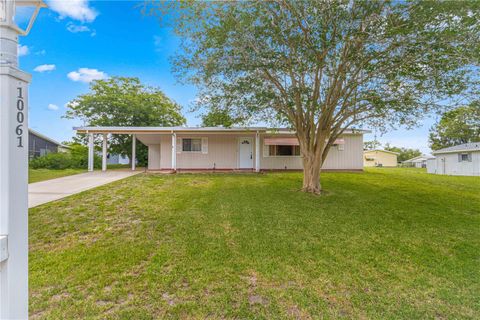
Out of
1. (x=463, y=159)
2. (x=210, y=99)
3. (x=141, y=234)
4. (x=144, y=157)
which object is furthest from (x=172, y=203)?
(x=463, y=159)

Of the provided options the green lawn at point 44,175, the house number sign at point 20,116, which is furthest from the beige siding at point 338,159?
the house number sign at point 20,116

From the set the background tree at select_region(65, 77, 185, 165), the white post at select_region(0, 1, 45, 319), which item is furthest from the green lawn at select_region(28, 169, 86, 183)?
the white post at select_region(0, 1, 45, 319)

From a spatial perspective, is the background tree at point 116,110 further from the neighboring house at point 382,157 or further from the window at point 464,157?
the neighboring house at point 382,157

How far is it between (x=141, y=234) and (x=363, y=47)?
6.78 m

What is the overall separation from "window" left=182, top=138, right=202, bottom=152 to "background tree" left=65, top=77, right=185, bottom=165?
21.2ft

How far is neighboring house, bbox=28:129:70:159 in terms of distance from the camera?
2005 cm

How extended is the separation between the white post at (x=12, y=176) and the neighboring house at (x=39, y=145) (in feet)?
77.7

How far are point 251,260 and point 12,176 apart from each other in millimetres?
2846

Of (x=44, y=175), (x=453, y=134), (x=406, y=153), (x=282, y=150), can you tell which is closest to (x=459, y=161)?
(x=282, y=150)

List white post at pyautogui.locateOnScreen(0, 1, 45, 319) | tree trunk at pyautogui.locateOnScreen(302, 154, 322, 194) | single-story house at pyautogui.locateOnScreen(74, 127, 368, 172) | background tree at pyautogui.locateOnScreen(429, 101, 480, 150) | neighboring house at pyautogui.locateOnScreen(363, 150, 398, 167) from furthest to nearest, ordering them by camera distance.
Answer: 1. neighboring house at pyautogui.locateOnScreen(363, 150, 398, 167)
2. background tree at pyautogui.locateOnScreen(429, 101, 480, 150)
3. single-story house at pyautogui.locateOnScreen(74, 127, 368, 172)
4. tree trunk at pyautogui.locateOnScreen(302, 154, 322, 194)
5. white post at pyautogui.locateOnScreen(0, 1, 45, 319)

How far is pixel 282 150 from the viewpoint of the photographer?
14.6 m

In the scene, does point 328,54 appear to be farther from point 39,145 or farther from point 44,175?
point 39,145

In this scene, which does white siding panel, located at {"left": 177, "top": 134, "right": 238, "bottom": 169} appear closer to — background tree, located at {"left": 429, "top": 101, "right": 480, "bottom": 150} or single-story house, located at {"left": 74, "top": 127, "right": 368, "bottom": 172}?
single-story house, located at {"left": 74, "top": 127, "right": 368, "bottom": 172}

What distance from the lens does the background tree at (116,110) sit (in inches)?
713
